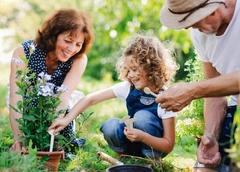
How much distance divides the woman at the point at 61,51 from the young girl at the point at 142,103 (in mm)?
299

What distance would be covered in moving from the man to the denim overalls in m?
0.33

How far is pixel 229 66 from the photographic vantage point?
270cm

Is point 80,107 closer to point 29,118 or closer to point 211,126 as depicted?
point 29,118

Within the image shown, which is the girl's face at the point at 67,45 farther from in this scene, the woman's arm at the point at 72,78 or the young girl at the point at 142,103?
the young girl at the point at 142,103

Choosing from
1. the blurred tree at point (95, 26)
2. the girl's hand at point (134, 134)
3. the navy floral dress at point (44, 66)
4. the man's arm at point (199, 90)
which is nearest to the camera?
the man's arm at point (199, 90)

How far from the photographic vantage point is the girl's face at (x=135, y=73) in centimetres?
303

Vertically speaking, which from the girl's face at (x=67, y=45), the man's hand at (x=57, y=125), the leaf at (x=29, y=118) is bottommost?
the man's hand at (x=57, y=125)

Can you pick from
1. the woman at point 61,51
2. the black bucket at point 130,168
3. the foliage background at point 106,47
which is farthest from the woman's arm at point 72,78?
the black bucket at point 130,168

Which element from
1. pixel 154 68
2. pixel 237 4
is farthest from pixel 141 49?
pixel 237 4

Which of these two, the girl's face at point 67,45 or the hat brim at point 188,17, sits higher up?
the hat brim at point 188,17

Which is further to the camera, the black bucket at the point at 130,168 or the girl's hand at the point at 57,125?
the girl's hand at the point at 57,125

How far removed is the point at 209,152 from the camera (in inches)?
107

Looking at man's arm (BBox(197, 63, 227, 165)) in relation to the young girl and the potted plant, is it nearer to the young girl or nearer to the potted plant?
the young girl

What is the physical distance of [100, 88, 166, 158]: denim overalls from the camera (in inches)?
118
